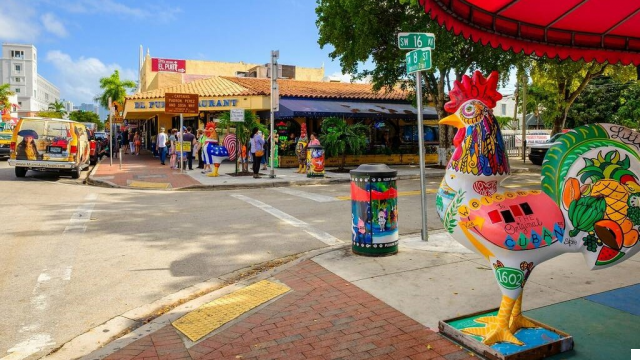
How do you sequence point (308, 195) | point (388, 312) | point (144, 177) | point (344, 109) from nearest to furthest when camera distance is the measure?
1. point (388, 312)
2. point (308, 195)
3. point (144, 177)
4. point (344, 109)

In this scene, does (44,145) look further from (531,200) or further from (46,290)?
(531,200)

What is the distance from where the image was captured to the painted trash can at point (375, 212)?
670 cm

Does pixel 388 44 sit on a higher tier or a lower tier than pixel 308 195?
higher

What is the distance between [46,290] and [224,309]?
7.66ft

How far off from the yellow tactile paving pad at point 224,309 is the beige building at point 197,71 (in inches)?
1189

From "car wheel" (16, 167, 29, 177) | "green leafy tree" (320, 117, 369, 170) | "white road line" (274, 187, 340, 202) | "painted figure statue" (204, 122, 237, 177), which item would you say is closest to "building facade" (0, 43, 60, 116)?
"car wheel" (16, 167, 29, 177)

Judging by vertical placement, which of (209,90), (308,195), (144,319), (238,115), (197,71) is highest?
(197,71)

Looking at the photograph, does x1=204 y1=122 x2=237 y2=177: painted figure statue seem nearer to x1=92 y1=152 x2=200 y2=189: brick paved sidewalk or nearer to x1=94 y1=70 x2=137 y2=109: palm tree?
x1=92 y1=152 x2=200 y2=189: brick paved sidewalk

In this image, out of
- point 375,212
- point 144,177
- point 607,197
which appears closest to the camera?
point 607,197

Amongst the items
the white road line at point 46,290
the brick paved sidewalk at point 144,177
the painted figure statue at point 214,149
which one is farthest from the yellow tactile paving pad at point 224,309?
the painted figure statue at point 214,149

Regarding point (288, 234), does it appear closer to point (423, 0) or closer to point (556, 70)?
point (423, 0)

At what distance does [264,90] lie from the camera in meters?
24.4

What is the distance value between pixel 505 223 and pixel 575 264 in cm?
350

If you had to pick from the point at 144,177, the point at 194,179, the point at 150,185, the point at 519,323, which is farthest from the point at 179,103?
the point at 519,323
